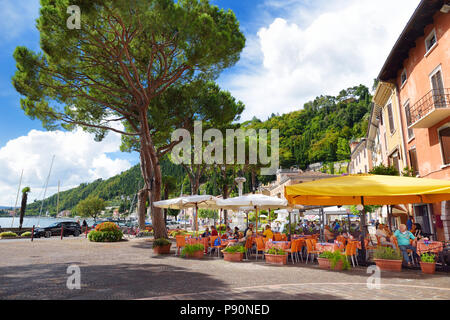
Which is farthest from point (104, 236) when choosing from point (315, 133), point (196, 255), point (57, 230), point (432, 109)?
point (315, 133)

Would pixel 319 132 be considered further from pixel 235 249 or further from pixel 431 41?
pixel 235 249

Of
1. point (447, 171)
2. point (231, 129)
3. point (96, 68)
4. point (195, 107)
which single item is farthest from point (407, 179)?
point (231, 129)

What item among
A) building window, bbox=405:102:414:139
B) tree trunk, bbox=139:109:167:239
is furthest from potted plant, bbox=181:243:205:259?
building window, bbox=405:102:414:139

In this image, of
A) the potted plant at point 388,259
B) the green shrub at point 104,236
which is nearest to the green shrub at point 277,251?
the potted plant at point 388,259

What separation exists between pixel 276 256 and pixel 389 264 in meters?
3.27

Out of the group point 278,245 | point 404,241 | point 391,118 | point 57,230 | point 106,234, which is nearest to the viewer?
point 404,241

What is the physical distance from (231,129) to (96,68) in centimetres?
1229

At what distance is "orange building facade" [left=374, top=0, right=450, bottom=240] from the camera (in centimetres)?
1283

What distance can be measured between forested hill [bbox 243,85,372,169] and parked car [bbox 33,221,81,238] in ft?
208

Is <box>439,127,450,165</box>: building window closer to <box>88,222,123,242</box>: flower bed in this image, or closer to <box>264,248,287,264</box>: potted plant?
<box>264,248,287,264</box>: potted plant

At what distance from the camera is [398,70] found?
59.0ft

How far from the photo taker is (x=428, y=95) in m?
14.0

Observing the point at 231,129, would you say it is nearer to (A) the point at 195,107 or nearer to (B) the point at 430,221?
(A) the point at 195,107

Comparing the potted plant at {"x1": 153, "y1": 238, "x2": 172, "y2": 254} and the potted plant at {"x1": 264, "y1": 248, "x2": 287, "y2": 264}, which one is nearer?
the potted plant at {"x1": 264, "y1": 248, "x2": 287, "y2": 264}
